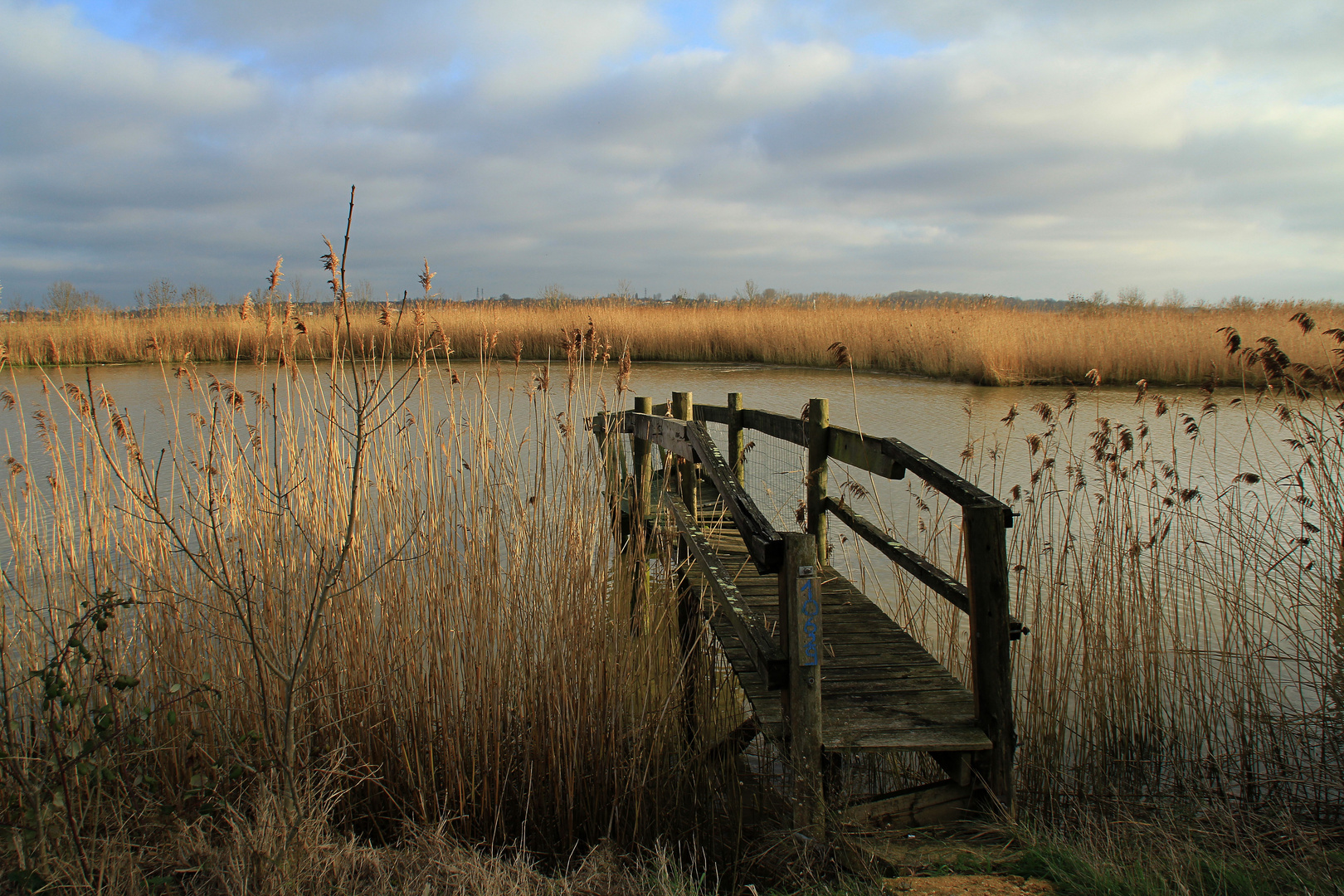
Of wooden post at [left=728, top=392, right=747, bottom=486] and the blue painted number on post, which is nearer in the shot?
the blue painted number on post

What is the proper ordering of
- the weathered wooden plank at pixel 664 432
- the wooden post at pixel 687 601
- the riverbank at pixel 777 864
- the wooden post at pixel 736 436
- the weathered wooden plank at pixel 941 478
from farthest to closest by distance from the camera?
the wooden post at pixel 736 436, the wooden post at pixel 687 601, the weathered wooden plank at pixel 664 432, the weathered wooden plank at pixel 941 478, the riverbank at pixel 777 864

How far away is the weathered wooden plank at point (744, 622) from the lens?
2.12 metres

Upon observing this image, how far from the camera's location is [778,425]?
3.77 m

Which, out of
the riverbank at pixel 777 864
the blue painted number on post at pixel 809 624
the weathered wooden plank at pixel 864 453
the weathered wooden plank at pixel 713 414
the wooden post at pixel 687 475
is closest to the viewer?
the riverbank at pixel 777 864

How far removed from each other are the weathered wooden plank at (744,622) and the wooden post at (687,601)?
529 millimetres

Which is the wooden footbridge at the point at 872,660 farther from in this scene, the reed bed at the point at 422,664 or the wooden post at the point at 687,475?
the wooden post at the point at 687,475

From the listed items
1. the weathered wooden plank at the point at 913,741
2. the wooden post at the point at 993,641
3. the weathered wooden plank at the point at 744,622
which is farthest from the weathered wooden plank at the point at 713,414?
the weathered wooden plank at the point at 913,741

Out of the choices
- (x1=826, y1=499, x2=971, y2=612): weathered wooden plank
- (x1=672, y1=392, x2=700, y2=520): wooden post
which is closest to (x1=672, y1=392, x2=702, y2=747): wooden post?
(x1=672, y1=392, x2=700, y2=520): wooden post

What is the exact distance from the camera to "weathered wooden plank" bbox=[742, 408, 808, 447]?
3.52m

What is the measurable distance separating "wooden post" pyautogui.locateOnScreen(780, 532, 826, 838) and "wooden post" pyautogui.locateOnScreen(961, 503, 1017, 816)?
480 mm

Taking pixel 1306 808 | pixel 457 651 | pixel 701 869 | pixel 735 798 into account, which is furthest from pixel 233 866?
pixel 1306 808

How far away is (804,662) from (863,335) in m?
14.5

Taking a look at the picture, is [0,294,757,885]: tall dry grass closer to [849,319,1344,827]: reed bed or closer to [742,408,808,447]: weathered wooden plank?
[742,408,808,447]: weathered wooden plank

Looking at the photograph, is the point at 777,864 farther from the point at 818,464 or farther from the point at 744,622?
the point at 818,464
